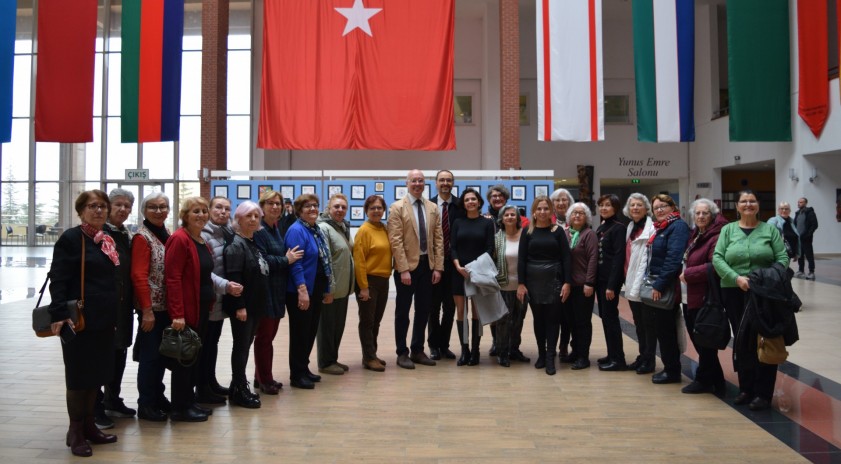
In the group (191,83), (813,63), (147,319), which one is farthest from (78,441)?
(191,83)

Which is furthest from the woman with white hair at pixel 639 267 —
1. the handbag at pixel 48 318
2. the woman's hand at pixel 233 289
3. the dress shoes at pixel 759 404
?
the handbag at pixel 48 318

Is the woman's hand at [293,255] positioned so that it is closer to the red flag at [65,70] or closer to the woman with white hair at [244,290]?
the woman with white hair at [244,290]

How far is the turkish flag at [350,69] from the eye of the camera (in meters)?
14.6

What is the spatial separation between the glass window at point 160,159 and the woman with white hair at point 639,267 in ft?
70.8

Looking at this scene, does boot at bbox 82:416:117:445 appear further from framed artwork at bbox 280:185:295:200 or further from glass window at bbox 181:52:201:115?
glass window at bbox 181:52:201:115

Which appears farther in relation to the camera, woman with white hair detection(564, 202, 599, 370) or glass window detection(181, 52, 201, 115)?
glass window detection(181, 52, 201, 115)

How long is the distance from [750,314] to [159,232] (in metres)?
4.01

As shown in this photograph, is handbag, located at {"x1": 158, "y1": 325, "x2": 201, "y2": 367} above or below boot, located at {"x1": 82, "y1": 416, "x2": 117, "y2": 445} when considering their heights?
above

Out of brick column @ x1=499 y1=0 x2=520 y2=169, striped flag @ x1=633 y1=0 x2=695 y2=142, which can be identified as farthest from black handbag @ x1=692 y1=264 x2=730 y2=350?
brick column @ x1=499 y1=0 x2=520 y2=169

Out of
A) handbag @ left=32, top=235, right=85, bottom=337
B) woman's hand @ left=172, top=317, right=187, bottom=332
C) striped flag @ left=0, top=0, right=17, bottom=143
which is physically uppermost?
striped flag @ left=0, top=0, right=17, bottom=143

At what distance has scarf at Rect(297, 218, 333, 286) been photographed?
547 cm

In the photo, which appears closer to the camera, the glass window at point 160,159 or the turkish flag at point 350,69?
the turkish flag at point 350,69

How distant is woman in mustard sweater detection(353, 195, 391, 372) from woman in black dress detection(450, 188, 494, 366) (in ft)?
2.09

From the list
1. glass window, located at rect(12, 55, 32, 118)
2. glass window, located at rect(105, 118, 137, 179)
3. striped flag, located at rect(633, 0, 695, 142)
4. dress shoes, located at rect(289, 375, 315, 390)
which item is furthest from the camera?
glass window, located at rect(12, 55, 32, 118)
